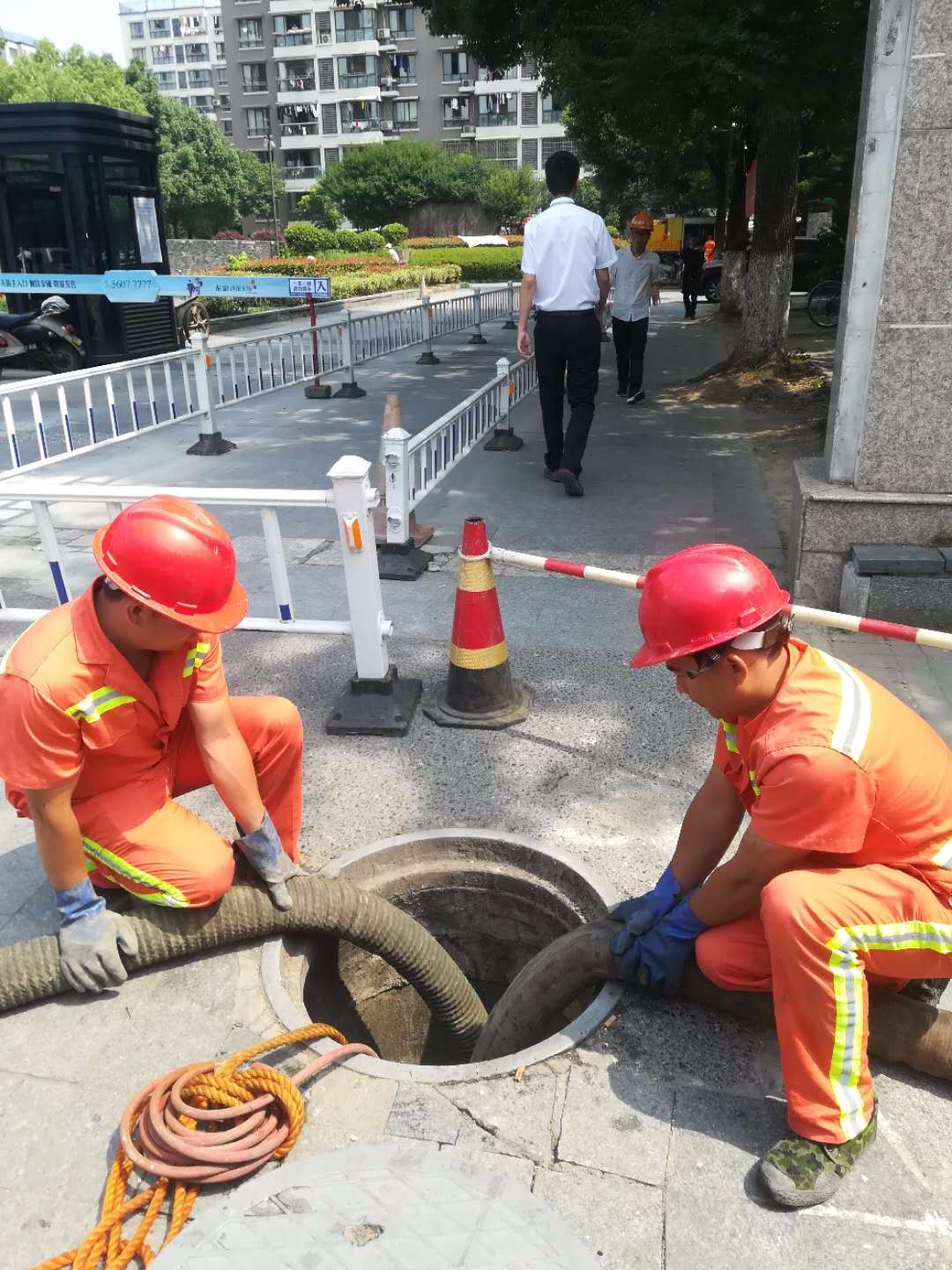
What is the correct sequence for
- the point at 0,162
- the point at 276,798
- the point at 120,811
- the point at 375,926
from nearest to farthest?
the point at 120,811
the point at 375,926
the point at 276,798
the point at 0,162

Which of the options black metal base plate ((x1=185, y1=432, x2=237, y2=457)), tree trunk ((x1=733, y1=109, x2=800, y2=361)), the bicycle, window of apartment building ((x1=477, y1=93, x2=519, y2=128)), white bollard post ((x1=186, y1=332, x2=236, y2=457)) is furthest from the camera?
window of apartment building ((x1=477, y1=93, x2=519, y2=128))

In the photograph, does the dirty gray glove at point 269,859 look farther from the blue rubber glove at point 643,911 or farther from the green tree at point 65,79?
the green tree at point 65,79

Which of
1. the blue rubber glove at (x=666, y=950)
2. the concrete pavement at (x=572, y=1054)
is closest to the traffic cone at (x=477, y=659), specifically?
the concrete pavement at (x=572, y=1054)

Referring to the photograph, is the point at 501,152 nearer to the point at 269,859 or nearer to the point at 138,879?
the point at 269,859

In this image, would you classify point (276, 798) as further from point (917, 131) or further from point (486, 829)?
point (917, 131)

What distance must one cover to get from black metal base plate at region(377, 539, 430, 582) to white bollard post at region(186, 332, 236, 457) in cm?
379

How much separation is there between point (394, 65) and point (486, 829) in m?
81.8

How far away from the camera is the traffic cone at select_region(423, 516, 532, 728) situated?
389cm

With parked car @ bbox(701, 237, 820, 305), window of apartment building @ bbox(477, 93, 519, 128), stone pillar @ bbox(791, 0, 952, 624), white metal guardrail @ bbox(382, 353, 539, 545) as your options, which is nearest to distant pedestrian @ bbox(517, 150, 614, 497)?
white metal guardrail @ bbox(382, 353, 539, 545)

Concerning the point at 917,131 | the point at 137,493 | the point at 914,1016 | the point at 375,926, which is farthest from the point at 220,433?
the point at 914,1016

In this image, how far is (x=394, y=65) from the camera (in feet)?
236

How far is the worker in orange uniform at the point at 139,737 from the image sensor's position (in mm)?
2236

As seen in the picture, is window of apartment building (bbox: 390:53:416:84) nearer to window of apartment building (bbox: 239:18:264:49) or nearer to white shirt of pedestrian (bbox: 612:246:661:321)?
window of apartment building (bbox: 239:18:264:49)

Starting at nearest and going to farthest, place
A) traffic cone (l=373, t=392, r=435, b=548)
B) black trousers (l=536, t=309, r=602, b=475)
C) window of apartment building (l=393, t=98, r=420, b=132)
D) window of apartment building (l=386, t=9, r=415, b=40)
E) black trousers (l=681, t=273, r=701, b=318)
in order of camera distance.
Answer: traffic cone (l=373, t=392, r=435, b=548) < black trousers (l=536, t=309, r=602, b=475) < black trousers (l=681, t=273, r=701, b=318) < window of apartment building (l=386, t=9, r=415, b=40) < window of apartment building (l=393, t=98, r=420, b=132)
